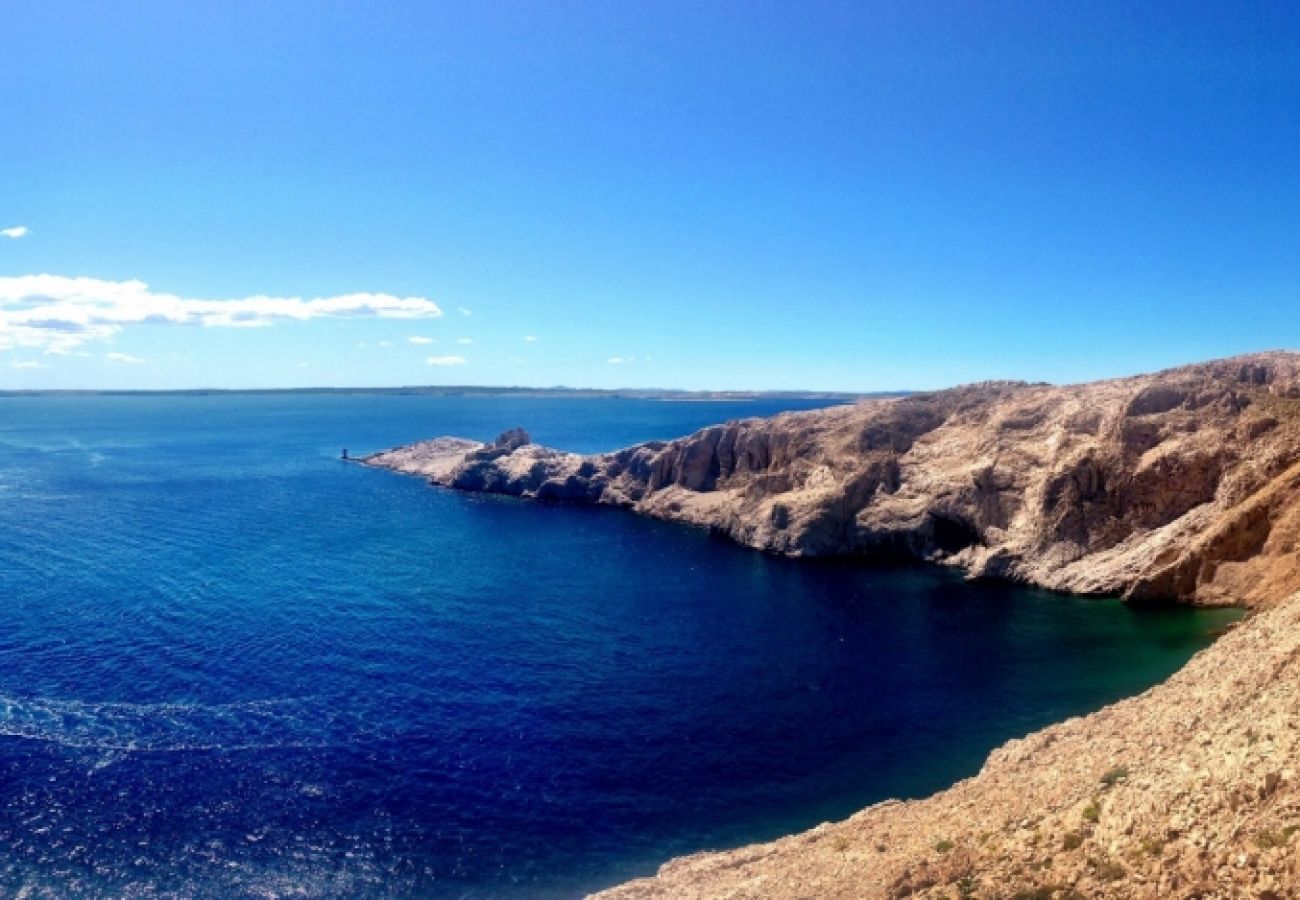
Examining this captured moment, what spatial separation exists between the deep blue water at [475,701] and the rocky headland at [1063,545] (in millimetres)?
5132

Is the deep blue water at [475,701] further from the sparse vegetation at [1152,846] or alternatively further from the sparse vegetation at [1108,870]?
the sparse vegetation at [1152,846]

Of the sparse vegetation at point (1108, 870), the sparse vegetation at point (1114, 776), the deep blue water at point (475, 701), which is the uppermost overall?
the sparse vegetation at point (1114, 776)

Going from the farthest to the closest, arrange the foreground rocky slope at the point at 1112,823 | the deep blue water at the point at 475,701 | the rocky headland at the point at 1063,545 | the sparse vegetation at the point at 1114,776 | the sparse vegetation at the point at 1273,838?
1. the deep blue water at the point at 475,701
2. the sparse vegetation at the point at 1114,776
3. the rocky headland at the point at 1063,545
4. the foreground rocky slope at the point at 1112,823
5. the sparse vegetation at the point at 1273,838

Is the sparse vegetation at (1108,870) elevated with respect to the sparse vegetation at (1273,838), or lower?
lower

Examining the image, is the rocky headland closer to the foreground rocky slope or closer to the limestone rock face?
the foreground rocky slope

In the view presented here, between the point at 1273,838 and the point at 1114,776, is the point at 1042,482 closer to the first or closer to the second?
the point at 1114,776

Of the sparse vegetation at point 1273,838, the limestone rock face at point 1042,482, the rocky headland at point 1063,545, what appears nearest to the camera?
the sparse vegetation at point 1273,838

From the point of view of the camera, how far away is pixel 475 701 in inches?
1853

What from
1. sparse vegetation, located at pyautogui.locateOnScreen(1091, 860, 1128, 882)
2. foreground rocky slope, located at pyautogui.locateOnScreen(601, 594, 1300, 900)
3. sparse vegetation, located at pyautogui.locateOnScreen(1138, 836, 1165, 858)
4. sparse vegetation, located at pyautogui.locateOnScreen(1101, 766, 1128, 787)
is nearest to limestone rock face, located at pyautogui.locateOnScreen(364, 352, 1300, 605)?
foreground rocky slope, located at pyautogui.locateOnScreen(601, 594, 1300, 900)

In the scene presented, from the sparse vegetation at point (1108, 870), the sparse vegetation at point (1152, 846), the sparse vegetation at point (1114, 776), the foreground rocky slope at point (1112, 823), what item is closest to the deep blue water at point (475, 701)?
the foreground rocky slope at point (1112, 823)

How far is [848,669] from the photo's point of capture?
5259 centimetres

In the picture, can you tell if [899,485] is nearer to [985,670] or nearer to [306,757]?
[985,670]

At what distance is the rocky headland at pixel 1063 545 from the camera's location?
1950cm

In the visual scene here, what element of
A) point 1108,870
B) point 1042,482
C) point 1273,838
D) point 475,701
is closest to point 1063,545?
point 1042,482
